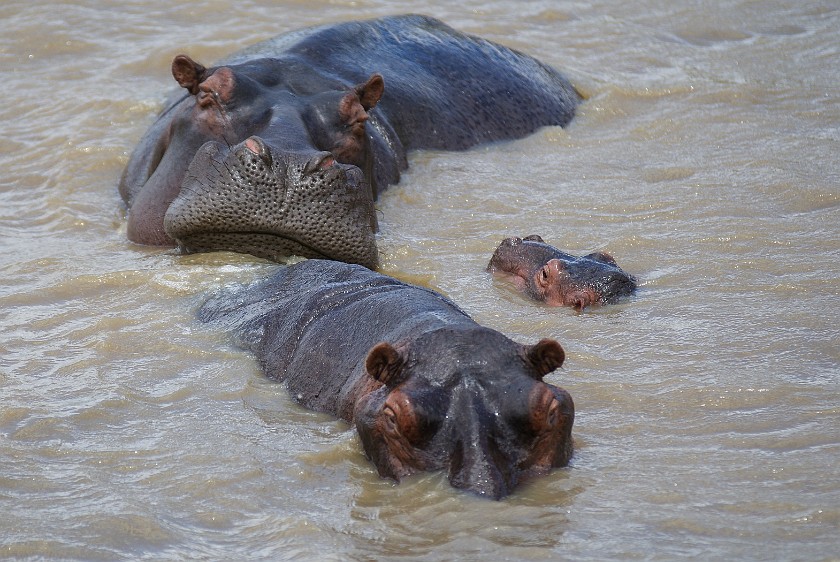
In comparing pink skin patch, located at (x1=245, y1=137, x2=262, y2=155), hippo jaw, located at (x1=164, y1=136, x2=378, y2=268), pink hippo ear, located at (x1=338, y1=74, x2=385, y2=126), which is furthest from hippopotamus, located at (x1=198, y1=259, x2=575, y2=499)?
pink hippo ear, located at (x1=338, y1=74, x2=385, y2=126)

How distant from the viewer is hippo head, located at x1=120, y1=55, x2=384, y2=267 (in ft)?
21.5

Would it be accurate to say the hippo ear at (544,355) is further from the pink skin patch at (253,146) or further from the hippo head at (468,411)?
the pink skin patch at (253,146)

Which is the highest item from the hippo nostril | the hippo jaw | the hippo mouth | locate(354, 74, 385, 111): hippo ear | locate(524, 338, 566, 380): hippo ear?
locate(524, 338, 566, 380): hippo ear

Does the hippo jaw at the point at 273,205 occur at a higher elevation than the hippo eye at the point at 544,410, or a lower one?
lower

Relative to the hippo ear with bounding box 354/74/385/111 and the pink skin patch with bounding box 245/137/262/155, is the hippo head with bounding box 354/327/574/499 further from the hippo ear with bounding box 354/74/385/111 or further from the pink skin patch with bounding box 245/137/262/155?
the hippo ear with bounding box 354/74/385/111

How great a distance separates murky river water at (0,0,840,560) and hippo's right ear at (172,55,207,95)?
2.95 ft

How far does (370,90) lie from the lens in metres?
7.40

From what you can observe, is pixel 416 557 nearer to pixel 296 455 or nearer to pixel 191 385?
pixel 296 455

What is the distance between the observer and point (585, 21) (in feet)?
42.0

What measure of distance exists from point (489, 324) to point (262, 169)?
1.33 metres

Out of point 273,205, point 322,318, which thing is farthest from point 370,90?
point 322,318

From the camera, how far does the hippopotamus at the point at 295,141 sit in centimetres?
659

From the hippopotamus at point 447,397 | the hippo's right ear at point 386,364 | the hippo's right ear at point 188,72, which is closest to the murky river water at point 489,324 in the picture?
the hippopotamus at point 447,397

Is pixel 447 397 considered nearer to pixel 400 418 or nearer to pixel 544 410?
pixel 400 418
